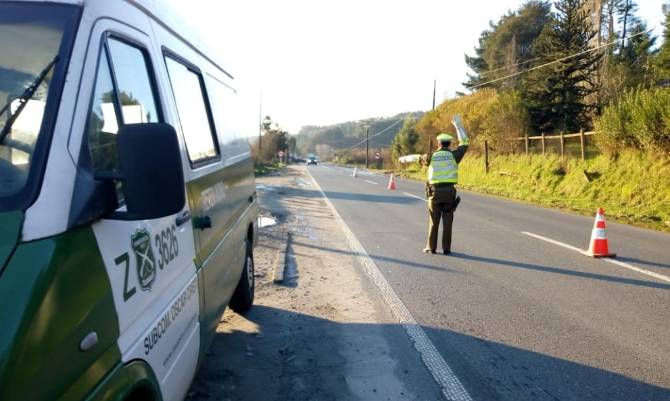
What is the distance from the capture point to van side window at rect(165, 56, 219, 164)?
337cm

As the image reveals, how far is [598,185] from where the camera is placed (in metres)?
19.4

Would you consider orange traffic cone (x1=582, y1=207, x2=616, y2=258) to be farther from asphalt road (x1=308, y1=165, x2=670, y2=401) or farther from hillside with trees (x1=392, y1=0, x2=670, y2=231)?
hillside with trees (x1=392, y1=0, x2=670, y2=231)

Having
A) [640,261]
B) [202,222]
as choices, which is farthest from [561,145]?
[202,222]

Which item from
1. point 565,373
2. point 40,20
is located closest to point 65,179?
point 40,20

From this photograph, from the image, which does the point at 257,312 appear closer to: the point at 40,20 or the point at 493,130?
the point at 40,20

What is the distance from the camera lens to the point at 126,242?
2.18m

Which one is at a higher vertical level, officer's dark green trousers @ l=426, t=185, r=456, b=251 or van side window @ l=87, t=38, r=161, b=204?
van side window @ l=87, t=38, r=161, b=204

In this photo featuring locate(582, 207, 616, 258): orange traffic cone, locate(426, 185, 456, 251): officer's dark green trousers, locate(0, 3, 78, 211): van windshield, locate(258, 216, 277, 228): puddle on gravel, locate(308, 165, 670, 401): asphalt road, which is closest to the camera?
locate(0, 3, 78, 211): van windshield

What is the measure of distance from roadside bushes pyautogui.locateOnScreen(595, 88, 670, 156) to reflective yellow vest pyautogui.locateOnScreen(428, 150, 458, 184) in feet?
38.7

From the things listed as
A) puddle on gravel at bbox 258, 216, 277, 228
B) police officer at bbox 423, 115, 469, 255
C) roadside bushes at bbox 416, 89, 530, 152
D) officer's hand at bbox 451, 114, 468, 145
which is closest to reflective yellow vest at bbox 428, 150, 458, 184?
police officer at bbox 423, 115, 469, 255

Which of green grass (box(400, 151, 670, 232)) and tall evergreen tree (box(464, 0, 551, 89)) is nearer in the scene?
green grass (box(400, 151, 670, 232))

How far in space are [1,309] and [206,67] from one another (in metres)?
3.43

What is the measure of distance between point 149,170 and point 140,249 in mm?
549

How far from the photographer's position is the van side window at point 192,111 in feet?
11.1
